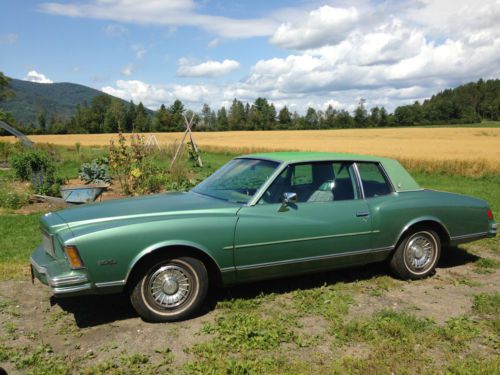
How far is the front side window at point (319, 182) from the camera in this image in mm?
4805

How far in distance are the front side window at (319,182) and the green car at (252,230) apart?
0.01 meters

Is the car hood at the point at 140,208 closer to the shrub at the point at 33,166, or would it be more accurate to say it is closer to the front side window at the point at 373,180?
the front side window at the point at 373,180

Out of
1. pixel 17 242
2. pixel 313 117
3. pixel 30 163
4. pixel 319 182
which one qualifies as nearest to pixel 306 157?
pixel 319 182

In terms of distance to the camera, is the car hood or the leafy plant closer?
the car hood

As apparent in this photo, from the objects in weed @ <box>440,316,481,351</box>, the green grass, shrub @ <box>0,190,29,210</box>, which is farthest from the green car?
shrub @ <box>0,190,29,210</box>

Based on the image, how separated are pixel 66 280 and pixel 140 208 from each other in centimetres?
96

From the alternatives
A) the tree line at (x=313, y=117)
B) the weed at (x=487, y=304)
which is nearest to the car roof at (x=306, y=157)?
the weed at (x=487, y=304)

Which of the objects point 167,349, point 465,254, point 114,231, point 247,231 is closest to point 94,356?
point 167,349

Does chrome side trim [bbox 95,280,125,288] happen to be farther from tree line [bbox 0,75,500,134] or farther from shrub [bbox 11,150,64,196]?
tree line [bbox 0,75,500,134]

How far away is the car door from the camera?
169 inches

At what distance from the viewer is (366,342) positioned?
146 inches

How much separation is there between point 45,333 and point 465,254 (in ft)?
18.3

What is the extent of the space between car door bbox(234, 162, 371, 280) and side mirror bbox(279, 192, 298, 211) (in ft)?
0.08

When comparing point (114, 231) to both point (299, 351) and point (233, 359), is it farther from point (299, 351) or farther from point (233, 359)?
point (299, 351)
